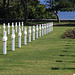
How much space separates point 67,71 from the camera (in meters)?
9.54

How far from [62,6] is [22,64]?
52869 millimetres

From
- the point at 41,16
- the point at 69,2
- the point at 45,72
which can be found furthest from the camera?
the point at 41,16

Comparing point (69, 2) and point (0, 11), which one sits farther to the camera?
point (0, 11)

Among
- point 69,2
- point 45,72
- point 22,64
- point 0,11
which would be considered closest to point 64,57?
point 22,64

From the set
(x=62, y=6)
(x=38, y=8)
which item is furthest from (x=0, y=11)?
(x=62, y=6)

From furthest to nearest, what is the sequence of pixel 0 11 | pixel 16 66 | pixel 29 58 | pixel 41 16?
pixel 41 16 < pixel 0 11 < pixel 29 58 < pixel 16 66

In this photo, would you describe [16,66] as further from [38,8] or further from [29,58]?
[38,8]

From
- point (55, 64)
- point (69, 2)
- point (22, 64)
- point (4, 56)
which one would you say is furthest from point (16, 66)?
point (69, 2)

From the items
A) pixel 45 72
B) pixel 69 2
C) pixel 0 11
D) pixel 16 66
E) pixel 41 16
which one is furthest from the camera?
pixel 41 16

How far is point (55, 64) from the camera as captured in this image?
1082 cm

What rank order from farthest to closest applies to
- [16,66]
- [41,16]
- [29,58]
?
[41,16]
[29,58]
[16,66]

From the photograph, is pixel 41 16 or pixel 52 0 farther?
pixel 41 16

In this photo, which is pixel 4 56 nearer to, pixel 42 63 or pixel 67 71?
pixel 42 63

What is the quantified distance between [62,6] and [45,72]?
Answer: 54.2 metres
